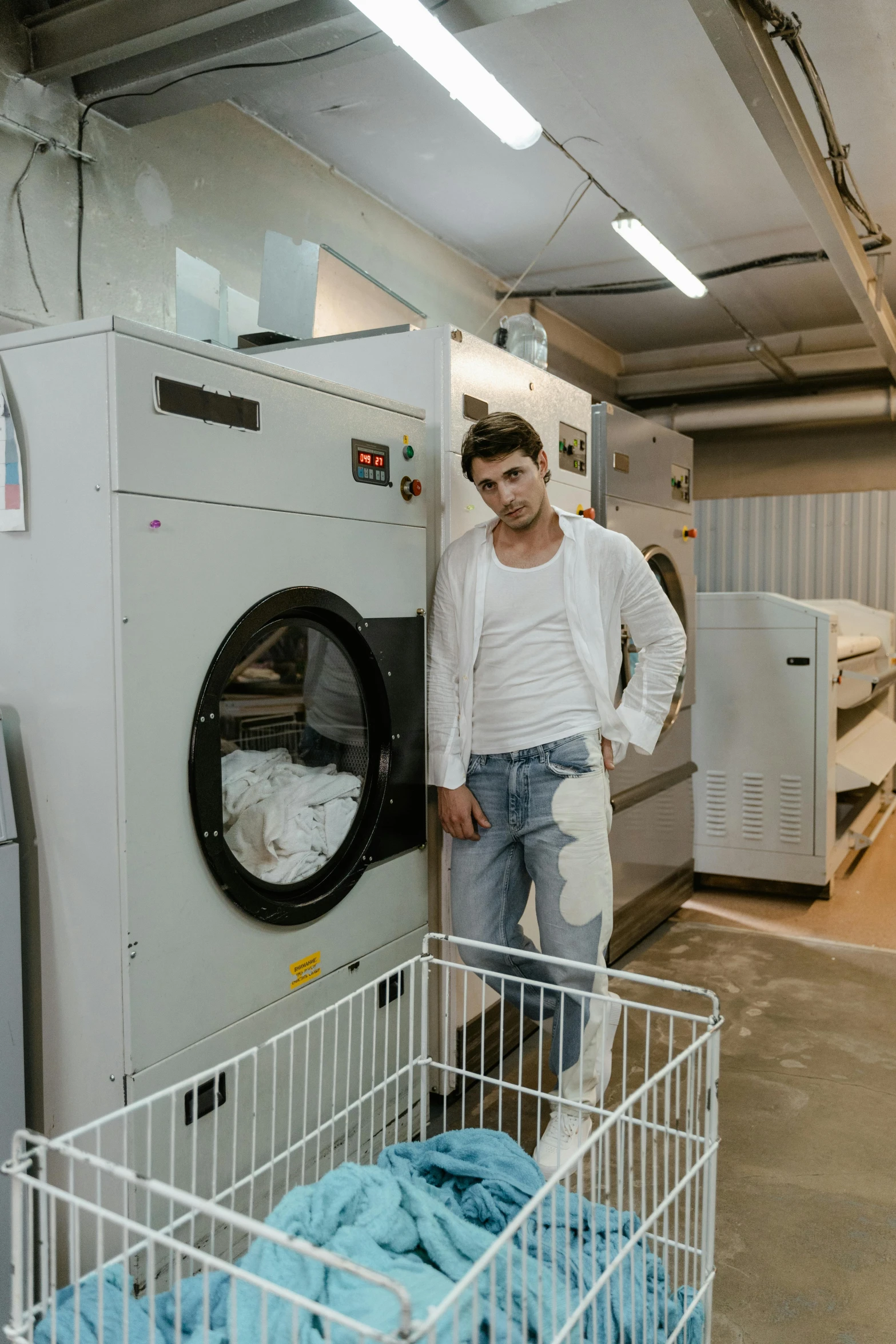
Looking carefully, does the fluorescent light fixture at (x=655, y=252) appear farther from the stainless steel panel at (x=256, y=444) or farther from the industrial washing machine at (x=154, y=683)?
the industrial washing machine at (x=154, y=683)

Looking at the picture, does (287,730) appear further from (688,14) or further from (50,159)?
(688,14)

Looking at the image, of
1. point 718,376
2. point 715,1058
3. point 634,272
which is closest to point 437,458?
point 715,1058

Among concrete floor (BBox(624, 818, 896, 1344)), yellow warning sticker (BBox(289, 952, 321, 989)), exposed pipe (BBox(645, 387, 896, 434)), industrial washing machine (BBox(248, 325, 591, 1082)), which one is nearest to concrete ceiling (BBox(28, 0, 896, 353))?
industrial washing machine (BBox(248, 325, 591, 1082))

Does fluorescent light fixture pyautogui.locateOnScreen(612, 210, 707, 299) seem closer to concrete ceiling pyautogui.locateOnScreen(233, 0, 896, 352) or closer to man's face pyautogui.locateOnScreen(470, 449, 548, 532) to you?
concrete ceiling pyautogui.locateOnScreen(233, 0, 896, 352)

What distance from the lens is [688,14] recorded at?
115 inches

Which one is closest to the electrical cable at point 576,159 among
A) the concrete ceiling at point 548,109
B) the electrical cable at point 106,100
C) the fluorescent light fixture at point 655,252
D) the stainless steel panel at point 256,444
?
the concrete ceiling at point 548,109

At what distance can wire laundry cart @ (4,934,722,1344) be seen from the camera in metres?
0.93

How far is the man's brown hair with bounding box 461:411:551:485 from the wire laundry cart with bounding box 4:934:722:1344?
3.36ft

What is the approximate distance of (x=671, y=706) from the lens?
3.79m

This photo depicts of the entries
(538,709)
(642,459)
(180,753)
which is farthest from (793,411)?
(180,753)

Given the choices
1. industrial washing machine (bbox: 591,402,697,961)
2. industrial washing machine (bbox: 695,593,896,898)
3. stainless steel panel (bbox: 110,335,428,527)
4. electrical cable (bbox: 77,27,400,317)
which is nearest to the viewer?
stainless steel panel (bbox: 110,335,428,527)

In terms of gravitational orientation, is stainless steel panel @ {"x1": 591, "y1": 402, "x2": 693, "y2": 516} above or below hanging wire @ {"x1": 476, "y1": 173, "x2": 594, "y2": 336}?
below

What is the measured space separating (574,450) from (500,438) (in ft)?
3.56

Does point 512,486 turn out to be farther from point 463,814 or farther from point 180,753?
point 180,753
